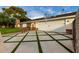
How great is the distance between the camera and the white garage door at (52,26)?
211 inches

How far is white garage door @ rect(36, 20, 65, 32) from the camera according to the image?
5.36 m

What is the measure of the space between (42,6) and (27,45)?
1415 mm

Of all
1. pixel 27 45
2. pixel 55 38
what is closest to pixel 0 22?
pixel 27 45

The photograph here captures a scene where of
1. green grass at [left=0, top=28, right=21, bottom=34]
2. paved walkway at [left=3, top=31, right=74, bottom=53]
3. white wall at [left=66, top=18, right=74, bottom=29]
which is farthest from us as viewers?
white wall at [left=66, top=18, right=74, bottom=29]

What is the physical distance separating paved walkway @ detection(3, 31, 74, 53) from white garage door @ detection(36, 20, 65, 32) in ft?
0.53

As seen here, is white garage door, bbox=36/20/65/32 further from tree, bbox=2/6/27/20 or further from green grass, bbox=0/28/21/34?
green grass, bbox=0/28/21/34

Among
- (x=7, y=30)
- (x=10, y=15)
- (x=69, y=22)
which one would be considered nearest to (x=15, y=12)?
(x=10, y=15)

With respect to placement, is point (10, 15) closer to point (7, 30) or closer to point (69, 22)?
point (7, 30)

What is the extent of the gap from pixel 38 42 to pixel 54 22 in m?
0.99

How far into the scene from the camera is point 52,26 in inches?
225

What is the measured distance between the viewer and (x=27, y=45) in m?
5.04

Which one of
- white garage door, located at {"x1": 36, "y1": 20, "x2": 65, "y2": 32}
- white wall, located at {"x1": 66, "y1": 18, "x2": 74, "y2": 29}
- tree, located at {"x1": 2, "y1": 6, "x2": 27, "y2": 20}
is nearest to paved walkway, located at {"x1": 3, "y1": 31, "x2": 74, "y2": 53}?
white garage door, located at {"x1": 36, "y1": 20, "x2": 65, "y2": 32}

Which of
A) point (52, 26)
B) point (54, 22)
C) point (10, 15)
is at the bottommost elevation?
point (52, 26)

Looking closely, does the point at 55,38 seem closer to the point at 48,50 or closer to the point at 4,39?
the point at 48,50
